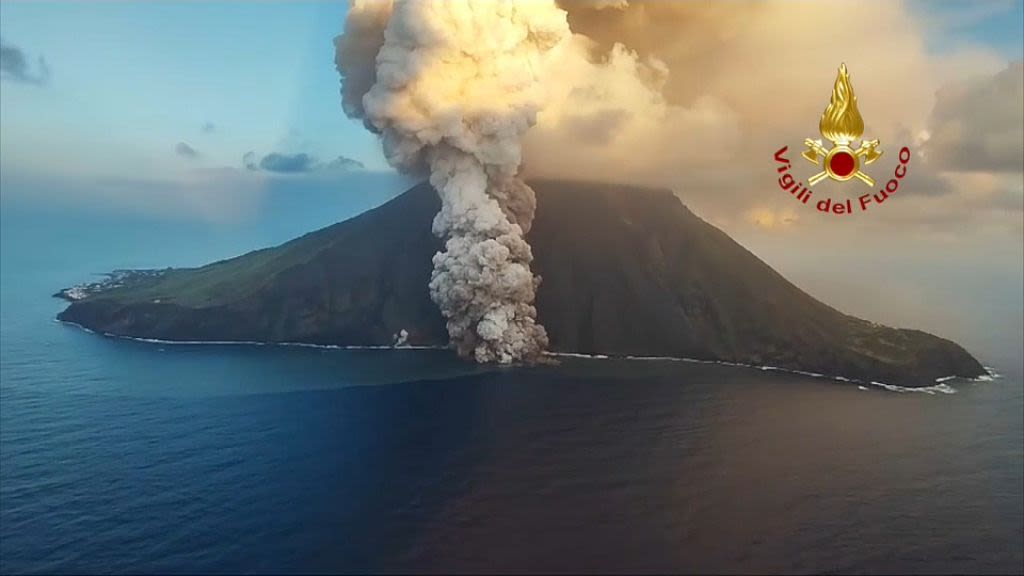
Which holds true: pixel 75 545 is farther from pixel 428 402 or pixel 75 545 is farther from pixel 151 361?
pixel 151 361

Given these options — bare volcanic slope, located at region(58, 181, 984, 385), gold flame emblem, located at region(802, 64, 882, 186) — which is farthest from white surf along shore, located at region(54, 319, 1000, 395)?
gold flame emblem, located at region(802, 64, 882, 186)

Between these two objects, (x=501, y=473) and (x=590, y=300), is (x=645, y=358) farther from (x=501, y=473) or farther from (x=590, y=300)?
(x=501, y=473)

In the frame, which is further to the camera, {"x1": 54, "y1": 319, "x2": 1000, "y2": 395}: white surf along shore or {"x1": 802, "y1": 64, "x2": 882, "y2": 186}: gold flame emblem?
{"x1": 54, "y1": 319, "x2": 1000, "y2": 395}: white surf along shore

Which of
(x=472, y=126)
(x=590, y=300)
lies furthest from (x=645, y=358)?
(x=472, y=126)

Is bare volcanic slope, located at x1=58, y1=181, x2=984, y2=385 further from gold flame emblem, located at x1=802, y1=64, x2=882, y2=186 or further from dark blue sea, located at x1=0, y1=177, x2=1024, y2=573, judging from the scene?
gold flame emblem, located at x1=802, y1=64, x2=882, y2=186

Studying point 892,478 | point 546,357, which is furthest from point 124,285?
point 892,478

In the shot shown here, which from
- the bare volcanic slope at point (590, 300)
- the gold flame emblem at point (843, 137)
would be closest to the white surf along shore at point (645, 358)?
the bare volcanic slope at point (590, 300)
